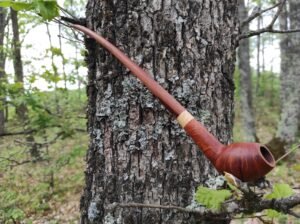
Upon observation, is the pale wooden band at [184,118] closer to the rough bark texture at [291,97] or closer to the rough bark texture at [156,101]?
the rough bark texture at [156,101]

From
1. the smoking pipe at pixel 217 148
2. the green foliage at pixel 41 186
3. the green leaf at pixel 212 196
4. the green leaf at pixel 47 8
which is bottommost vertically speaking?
the green foliage at pixel 41 186

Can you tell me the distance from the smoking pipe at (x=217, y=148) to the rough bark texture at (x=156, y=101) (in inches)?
3.1

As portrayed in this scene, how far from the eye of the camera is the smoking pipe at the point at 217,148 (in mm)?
912

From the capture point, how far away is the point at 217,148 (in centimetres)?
104

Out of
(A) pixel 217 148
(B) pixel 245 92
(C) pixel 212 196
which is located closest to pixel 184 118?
(A) pixel 217 148

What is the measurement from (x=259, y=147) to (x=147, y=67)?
54 cm

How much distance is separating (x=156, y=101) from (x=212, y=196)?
1.46 ft

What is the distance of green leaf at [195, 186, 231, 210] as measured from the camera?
3.17ft

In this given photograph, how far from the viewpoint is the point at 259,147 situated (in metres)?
0.92

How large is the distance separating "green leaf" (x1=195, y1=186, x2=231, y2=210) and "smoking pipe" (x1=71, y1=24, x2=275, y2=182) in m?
Answer: 0.06

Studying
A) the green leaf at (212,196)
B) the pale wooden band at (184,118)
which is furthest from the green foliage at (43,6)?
the green leaf at (212,196)

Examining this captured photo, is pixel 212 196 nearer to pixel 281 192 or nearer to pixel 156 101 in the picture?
pixel 281 192

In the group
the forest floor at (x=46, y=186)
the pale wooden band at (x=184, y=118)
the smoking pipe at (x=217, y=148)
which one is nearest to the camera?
the smoking pipe at (x=217, y=148)

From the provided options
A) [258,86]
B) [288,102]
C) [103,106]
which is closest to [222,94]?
[103,106]
